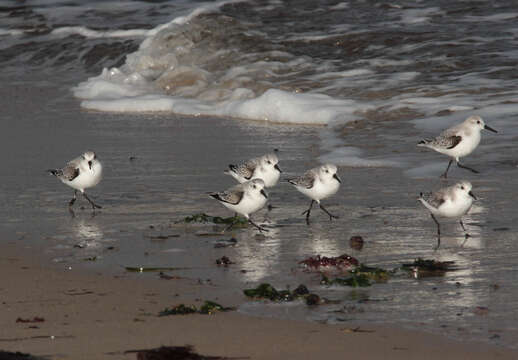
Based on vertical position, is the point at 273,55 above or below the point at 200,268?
above

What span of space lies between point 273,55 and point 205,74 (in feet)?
A: 4.51

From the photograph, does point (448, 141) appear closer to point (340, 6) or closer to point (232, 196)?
point (232, 196)

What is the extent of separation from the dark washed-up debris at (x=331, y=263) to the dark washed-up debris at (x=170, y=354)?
176 centimetres

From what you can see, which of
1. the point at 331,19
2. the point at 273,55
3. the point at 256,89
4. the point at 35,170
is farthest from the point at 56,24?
the point at 35,170

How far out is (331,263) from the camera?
6180mm

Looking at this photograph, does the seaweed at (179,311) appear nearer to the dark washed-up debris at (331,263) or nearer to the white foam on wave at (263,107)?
the dark washed-up debris at (331,263)

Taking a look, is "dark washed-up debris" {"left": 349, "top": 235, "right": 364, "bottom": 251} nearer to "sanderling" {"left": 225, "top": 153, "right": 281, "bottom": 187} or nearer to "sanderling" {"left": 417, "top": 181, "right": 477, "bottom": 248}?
"sanderling" {"left": 417, "top": 181, "right": 477, "bottom": 248}

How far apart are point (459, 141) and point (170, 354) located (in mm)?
5579

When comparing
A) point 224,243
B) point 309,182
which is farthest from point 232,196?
point 309,182

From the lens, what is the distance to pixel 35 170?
32.2 ft

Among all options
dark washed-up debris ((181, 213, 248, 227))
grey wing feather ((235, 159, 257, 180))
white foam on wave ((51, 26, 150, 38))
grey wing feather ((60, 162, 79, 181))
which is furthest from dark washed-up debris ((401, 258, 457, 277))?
white foam on wave ((51, 26, 150, 38))

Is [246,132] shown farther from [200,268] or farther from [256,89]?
[200,268]

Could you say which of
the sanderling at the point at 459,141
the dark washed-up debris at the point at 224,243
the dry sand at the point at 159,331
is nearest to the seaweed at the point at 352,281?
the dry sand at the point at 159,331

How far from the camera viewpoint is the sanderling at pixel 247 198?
24.4 feet
